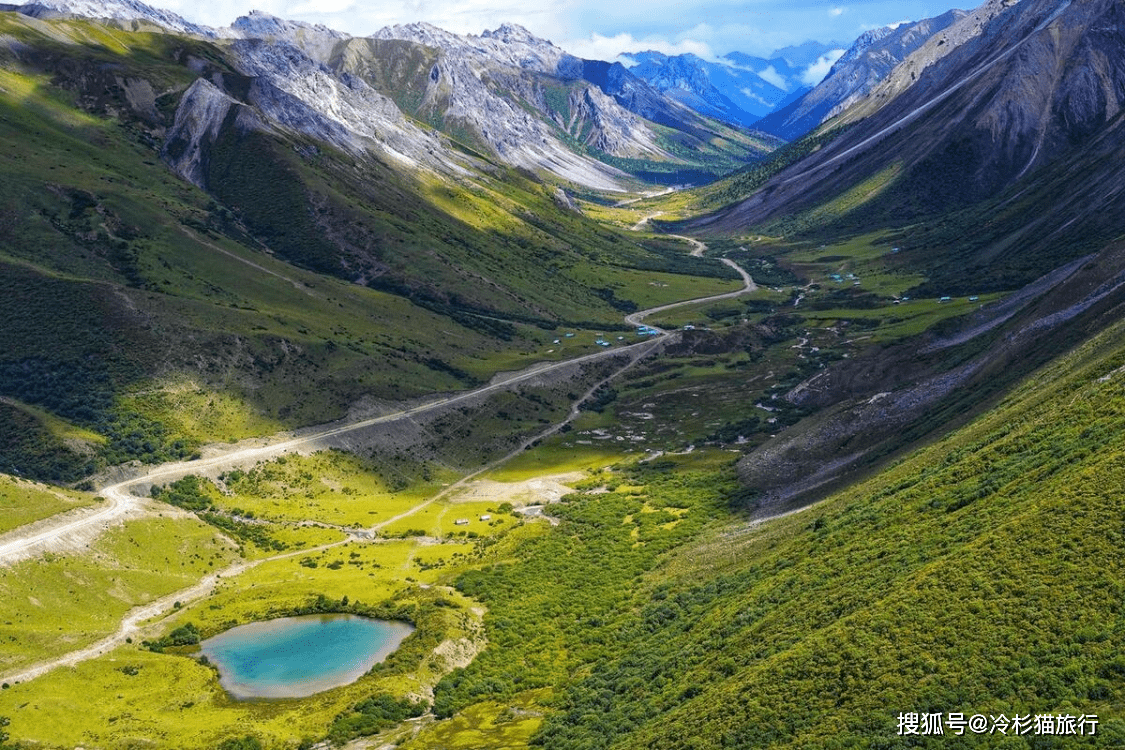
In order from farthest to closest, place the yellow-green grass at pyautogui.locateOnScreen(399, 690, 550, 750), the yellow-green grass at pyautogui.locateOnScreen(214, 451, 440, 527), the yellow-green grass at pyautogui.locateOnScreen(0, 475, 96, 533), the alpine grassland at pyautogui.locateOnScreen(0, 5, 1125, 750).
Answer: the yellow-green grass at pyautogui.locateOnScreen(214, 451, 440, 527) < the yellow-green grass at pyautogui.locateOnScreen(0, 475, 96, 533) < the yellow-green grass at pyautogui.locateOnScreen(399, 690, 550, 750) < the alpine grassland at pyautogui.locateOnScreen(0, 5, 1125, 750)

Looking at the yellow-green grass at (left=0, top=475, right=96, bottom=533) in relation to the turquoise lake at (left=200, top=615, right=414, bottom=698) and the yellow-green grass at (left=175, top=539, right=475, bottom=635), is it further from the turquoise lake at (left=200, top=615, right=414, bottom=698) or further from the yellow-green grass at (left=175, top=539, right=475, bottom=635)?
the turquoise lake at (left=200, top=615, right=414, bottom=698)

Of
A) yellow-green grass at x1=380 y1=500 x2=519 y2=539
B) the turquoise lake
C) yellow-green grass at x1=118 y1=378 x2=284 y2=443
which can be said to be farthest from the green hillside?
yellow-green grass at x1=118 y1=378 x2=284 y2=443

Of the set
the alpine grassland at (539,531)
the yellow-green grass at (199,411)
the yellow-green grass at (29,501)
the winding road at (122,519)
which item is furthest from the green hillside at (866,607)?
the yellow-green grass at (199,411)

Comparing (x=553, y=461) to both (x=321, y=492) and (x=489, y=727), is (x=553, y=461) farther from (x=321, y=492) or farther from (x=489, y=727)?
(x=489, y=727)

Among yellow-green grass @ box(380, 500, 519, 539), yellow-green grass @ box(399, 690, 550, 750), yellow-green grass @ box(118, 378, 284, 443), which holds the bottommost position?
yellow-green grass @ box(399, 690, 550, 750)

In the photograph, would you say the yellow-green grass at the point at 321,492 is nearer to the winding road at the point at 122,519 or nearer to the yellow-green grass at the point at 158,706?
the winding road at the point at 122,519

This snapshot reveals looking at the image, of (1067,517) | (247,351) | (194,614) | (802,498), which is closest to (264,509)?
(194,614)

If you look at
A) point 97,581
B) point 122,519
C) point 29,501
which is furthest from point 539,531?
point 29,501
